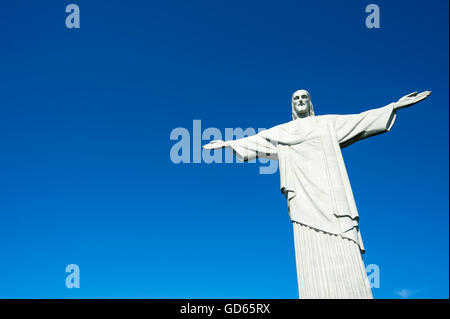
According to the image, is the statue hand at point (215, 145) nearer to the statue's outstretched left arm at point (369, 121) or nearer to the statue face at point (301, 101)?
the statue face at point (301, 101)

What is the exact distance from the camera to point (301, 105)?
11.0 meters

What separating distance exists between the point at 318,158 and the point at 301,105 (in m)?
2.05

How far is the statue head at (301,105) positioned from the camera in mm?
10969

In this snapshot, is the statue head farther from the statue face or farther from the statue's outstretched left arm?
the statue's outstretched left arm

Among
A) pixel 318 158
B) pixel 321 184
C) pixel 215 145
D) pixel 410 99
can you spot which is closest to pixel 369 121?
pixel 410 99

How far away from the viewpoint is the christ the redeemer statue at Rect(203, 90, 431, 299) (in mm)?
8062

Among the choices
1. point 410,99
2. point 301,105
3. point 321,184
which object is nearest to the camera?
point 321,184

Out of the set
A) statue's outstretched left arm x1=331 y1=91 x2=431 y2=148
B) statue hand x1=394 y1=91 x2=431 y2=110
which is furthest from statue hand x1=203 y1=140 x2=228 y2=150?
statue hand x1=394 y1=91 x2=431 y2=110

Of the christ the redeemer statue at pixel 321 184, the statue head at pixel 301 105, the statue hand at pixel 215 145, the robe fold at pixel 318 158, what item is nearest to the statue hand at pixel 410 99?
the christ the redeemer statue at pixel 321 184

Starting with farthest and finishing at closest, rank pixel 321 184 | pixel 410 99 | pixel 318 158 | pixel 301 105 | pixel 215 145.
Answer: pixel 301 105 < pixel 215 145 < pixel 318 158 < pixel 410 99 < pixel 321 184

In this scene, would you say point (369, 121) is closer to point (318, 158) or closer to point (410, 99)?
point (410, 99)
